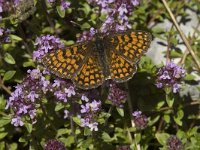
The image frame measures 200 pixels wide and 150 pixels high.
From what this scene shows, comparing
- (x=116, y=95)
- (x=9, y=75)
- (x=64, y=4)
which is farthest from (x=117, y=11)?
(x=9, y=75)

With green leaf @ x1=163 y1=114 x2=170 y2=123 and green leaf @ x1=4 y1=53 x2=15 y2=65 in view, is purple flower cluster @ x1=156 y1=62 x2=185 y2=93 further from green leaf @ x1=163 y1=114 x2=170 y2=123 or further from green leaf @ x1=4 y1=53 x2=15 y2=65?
green leaf @ x1=4 y1=53 x2=15 y2=65

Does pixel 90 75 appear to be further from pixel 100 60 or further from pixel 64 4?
pixel 64 4

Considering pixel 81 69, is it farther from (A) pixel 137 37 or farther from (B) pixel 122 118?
(B) pixel 122 118

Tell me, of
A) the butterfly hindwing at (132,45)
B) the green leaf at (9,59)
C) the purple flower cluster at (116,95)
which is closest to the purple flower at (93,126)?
the purple flower cluster at (116,95)

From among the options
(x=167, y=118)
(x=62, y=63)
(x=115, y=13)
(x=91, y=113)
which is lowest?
(x=167, y=118)

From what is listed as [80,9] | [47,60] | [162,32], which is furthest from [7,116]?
[162,32]

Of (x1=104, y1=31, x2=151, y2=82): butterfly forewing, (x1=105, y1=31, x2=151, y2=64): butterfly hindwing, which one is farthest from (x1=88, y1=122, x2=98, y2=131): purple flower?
(x1=105, y1=31, x2=151, y2=64): butterfly hindwing
